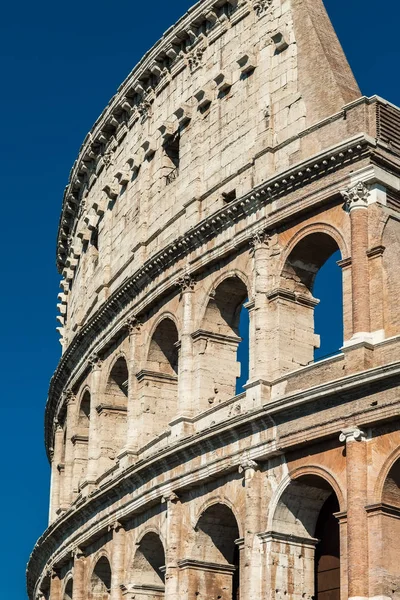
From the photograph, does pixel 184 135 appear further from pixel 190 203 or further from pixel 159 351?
pixel 159 351

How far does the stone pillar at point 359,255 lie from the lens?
81.1ft

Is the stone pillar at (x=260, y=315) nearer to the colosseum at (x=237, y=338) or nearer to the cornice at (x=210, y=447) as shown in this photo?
the colosseum at (x=237, y=338)

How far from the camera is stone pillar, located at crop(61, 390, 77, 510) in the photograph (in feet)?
121

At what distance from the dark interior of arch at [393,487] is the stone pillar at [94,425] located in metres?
12.0

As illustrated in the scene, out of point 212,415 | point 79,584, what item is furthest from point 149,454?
point 79,584

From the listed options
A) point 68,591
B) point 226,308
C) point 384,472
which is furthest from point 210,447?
point 68,591

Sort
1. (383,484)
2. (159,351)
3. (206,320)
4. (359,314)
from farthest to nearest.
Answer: (159,351) → (206,320) → (359,314) → (383,484)

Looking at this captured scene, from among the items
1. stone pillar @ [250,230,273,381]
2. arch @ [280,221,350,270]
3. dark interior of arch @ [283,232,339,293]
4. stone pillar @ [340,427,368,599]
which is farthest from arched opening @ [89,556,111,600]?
stone pillar @ [340,427,368,599]

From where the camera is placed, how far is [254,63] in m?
30.6

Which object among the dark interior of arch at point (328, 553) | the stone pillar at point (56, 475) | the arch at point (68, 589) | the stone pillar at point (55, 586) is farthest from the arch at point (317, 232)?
the stone pillar at point (56, 475)

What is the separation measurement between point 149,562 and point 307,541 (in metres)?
5.77

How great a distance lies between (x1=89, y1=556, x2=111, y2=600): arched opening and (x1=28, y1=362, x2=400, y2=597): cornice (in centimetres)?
85

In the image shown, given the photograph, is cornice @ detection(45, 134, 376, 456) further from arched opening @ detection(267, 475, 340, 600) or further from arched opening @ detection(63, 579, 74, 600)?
arched opening @ detection(63, 579, 74, 600)

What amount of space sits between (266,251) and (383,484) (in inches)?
259
